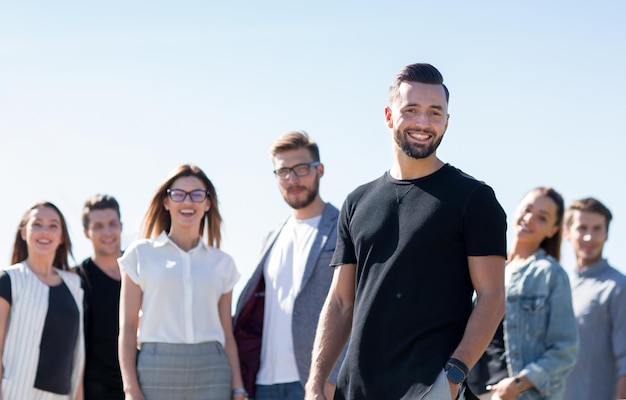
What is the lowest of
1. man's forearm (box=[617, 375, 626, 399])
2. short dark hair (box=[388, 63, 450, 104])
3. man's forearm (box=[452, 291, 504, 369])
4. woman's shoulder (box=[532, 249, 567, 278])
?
man's forearm (box=[617, 375, 626, 399])

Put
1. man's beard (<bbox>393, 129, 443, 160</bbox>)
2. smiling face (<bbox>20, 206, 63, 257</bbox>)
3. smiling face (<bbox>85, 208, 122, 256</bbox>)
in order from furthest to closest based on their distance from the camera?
1. smiling face (<bbox>85, 208, 122, 256</bbox>)
2. smiling face (<bbox>20, 206, 63, 257</bbox>)
3. man's beard (<bbox>393, 129, 443, 160</bbox>)

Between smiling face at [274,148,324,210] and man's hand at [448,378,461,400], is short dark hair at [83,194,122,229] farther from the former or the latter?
man's hand at [448,378,461,400]

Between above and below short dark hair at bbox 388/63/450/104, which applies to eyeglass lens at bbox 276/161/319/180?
below

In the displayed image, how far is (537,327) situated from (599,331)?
113cm

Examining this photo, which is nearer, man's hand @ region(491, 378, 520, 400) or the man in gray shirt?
man's hand @ region(491, 378, 520, 400)

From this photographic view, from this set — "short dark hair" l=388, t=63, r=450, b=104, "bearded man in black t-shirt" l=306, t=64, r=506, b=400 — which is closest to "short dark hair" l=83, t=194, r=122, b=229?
"bearded man in black t-shirt" l=306, t=64, r=506, b=400

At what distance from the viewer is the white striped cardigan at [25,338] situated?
7059 mm

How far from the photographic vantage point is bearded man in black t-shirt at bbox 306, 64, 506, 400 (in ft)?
13.1

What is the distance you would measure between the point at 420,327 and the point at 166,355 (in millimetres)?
2451

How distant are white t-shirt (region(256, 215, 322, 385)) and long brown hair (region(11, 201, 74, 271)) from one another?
1.85 meters

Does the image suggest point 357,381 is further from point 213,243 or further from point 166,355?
point 213,243

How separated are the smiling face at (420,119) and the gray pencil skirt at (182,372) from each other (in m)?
2.47

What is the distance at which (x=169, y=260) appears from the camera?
6305 mm

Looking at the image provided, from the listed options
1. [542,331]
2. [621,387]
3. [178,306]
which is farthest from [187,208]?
[621,387]
